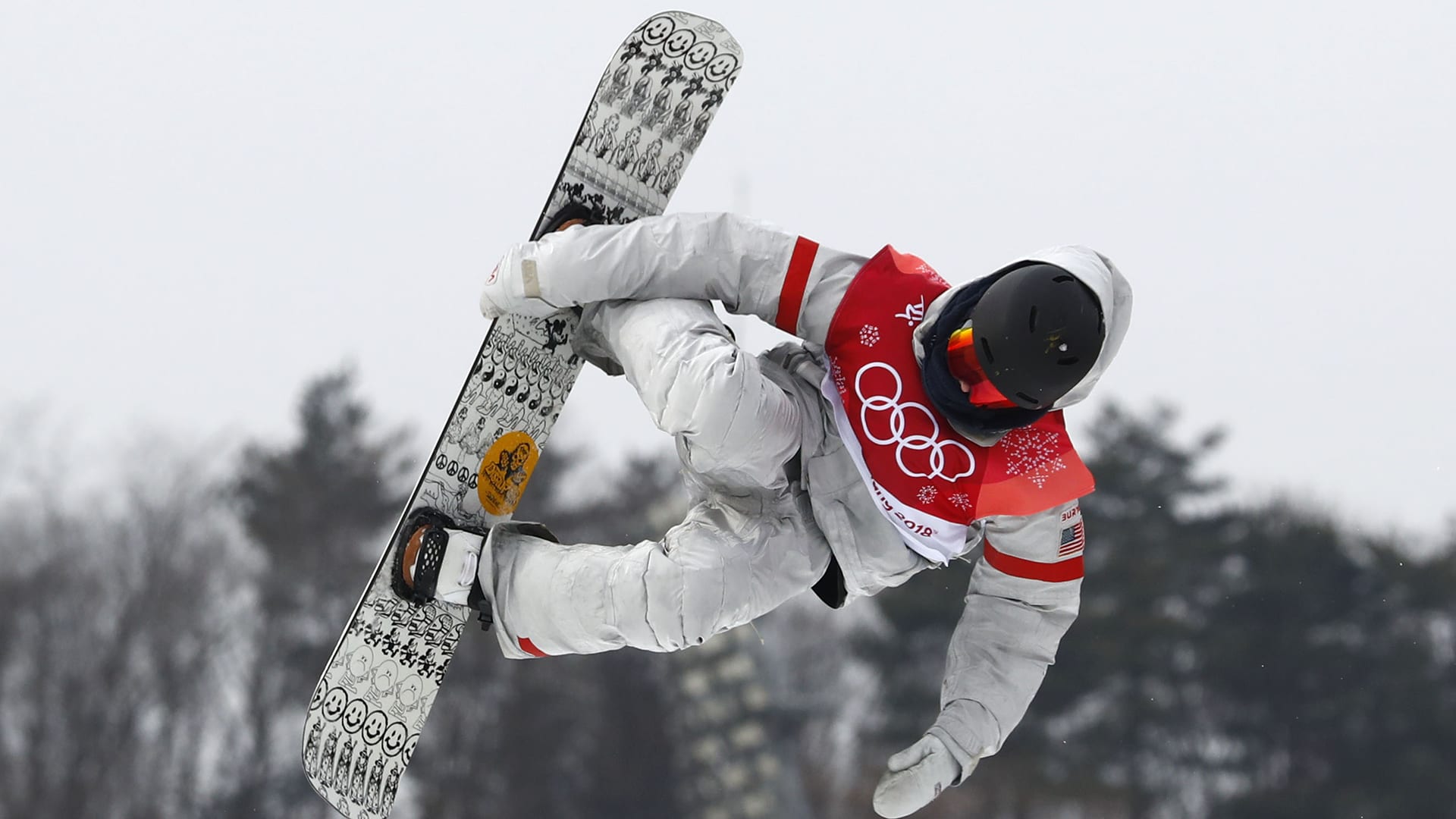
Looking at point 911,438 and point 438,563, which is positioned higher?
point 911,438

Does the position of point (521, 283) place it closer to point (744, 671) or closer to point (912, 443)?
point (912, 443)

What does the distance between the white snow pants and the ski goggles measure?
291 millimetres

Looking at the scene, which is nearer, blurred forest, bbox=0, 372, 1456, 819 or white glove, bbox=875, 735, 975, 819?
white glove, bbox=875, 735, 975, 819

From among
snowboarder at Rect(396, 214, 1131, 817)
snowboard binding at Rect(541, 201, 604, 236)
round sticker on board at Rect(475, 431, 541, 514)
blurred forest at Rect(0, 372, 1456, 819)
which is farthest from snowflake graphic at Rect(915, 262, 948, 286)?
blurred forest at Rect(0, 372, 1456, 819)

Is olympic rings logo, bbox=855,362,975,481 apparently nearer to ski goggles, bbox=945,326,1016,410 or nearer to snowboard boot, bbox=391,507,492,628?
ski goggles, bbox=945,326,1016,410

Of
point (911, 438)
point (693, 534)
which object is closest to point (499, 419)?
point (693, 534)

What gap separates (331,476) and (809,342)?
11848 millimetres

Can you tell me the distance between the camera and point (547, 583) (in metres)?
2.34

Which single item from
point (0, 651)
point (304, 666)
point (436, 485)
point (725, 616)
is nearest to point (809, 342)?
point (725, 616)

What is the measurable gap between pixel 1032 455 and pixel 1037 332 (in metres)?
0.35

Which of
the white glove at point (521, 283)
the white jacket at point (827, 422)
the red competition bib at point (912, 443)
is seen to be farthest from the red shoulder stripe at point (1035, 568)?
the white glove at point (521, 283)

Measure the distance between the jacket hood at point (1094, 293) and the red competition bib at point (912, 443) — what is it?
6cm

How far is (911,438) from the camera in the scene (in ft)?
7.11

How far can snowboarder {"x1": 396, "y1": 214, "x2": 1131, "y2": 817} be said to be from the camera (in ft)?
6.85
